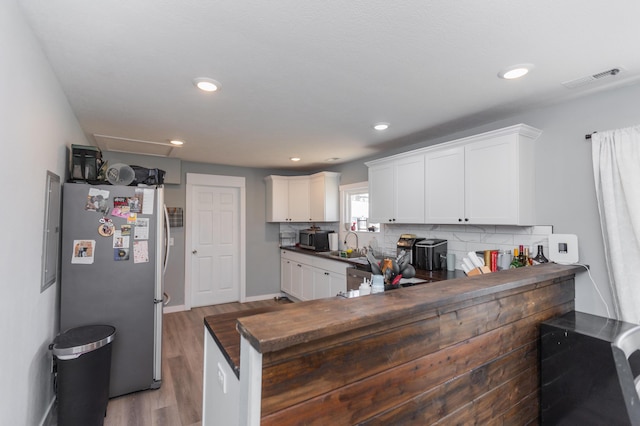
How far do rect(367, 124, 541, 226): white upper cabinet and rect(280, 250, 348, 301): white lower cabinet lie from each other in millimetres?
1229

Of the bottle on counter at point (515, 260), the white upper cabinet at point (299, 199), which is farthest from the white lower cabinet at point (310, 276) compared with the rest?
the bottle on counter at point (515, 260)

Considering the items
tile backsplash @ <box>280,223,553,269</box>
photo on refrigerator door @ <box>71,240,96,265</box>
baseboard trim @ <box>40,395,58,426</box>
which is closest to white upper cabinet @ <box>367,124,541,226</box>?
tile backsplash @ <box>280,223,553,269</box>

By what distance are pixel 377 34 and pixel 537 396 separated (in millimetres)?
2339

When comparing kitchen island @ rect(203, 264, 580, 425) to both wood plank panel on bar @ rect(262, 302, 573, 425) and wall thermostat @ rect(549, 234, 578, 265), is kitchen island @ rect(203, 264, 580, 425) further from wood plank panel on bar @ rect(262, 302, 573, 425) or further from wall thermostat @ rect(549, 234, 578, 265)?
wall thermostat @ rect(549, 234, 578, 265)

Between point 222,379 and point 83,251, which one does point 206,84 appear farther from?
point 222,379

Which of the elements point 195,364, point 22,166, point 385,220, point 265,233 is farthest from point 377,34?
point 265,233

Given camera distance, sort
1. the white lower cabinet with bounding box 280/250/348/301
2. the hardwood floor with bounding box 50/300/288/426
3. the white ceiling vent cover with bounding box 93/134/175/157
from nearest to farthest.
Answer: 1. the hardwood floor with bounding box 50/300/288/426
2. the white ceiling vent cover with bounding box 93/134/175/157
3. the white lower cabinet with bounding box 280/250/348/301

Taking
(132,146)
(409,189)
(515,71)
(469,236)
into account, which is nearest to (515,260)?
(469,236)

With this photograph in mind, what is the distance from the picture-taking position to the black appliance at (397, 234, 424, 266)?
348 centimetres

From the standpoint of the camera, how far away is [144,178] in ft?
9.20

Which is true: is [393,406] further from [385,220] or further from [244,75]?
[385,220]

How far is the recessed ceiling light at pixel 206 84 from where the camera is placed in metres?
2.07

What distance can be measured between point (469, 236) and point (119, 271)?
10.8ft

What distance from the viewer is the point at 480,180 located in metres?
2.80
